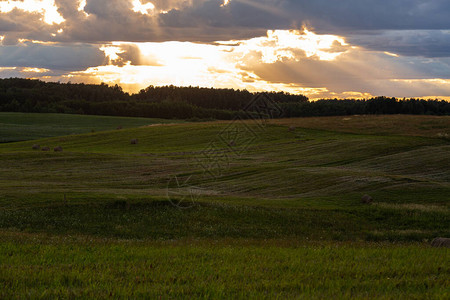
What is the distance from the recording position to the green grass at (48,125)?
347 ft

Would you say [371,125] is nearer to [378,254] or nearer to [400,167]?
[400,167]

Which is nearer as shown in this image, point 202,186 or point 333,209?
point 333,209

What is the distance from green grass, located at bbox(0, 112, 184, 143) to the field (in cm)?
2479

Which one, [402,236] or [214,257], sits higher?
[214,257]

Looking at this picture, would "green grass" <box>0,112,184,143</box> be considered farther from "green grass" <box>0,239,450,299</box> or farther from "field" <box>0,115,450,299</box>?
"green grass" <box>0,239,450,299</box>

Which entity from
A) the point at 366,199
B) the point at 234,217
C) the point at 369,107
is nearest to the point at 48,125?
the point at 369,107

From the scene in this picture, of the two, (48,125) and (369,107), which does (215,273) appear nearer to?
(48,125)

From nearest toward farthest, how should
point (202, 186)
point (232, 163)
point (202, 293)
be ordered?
point (202, 293), point (202, 186), point (232, 163)

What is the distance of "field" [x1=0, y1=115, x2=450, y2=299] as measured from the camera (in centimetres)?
938

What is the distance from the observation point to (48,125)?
5010 inches

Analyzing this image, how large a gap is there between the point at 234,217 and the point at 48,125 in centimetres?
11088

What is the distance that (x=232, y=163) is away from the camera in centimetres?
5597

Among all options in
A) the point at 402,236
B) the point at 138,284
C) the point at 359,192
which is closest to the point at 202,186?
the point at 359,192

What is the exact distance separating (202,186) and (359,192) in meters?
13.7
